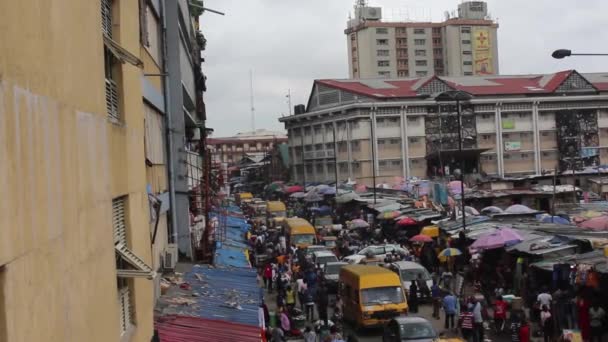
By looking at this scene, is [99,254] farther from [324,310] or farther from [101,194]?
[324,310]

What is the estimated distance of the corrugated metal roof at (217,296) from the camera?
12.9 meters

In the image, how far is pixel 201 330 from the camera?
455 inches

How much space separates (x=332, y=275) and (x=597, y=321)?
12515mm

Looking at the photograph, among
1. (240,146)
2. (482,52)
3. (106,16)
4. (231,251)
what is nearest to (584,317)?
(231,251)

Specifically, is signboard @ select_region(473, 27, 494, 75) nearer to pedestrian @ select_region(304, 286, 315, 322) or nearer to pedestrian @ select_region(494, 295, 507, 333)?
pedestrian @ select_region(304, 286, 315, 322)

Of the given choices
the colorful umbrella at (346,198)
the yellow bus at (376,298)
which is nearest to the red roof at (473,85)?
the colorful umbrella at (346,198)

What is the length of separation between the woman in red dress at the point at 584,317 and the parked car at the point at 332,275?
10804 millimetres

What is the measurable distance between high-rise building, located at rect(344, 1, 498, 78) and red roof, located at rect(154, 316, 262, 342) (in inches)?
4353

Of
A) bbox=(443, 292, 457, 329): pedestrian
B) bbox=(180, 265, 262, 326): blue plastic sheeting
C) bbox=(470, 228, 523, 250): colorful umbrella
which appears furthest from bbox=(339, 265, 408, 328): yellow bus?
bbox=(470, 228, 523, 250): colorful umbrella

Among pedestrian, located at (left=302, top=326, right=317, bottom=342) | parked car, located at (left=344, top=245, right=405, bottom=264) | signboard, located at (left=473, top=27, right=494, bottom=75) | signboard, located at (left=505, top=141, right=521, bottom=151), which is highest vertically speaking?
signboard, located at (left=473, top=27, right=494, bottom=75)

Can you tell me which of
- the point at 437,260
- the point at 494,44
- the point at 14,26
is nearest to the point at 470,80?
the point at 494,44

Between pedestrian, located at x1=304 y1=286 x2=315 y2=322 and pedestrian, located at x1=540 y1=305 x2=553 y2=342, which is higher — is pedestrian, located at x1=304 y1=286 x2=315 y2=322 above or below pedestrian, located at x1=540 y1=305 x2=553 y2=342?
below

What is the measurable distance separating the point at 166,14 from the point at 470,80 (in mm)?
71386

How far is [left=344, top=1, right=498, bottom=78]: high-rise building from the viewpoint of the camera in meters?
121
